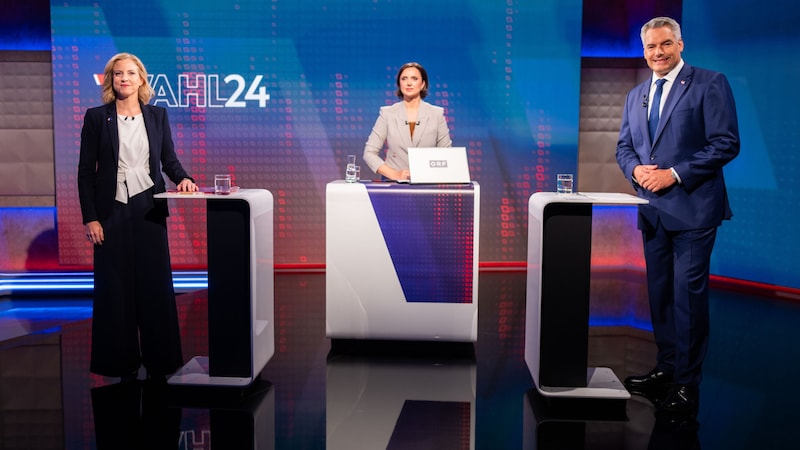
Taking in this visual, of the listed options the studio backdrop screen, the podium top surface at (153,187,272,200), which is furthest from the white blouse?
the studio backdrop screen

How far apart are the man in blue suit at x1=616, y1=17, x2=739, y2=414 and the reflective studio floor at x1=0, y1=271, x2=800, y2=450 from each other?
35cm

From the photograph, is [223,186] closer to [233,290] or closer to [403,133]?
[233,290]

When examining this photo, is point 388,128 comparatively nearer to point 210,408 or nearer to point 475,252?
point 475,252

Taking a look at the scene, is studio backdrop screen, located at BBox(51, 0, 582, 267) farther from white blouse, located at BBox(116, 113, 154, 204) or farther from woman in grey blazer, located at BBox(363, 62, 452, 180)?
white blouse, located at BBox(116, 113, 154, 204)

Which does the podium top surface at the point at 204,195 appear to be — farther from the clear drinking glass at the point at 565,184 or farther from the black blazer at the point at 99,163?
the clear drinking glass at the point at 565,184

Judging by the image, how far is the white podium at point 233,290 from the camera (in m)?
3.05

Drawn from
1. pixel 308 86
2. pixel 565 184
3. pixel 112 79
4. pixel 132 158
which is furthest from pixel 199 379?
pixel 308 86

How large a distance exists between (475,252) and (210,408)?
1667mm

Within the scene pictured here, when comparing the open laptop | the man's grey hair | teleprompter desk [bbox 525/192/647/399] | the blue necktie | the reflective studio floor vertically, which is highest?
the man's grey hair

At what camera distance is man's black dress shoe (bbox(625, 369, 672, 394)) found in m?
3.23

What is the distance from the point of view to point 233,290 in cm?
307

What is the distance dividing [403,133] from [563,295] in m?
1.95

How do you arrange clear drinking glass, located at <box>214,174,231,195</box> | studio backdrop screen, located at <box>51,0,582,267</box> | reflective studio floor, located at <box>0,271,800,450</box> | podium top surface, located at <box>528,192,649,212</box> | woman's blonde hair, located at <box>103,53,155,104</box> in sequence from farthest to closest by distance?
studio backdrop screen, located at <box>51,0,582,267</box>, woman's blonde hair, located at <box>103,53,155,104</box>, clear drinking glass, located at <box>214,174,231,195</box>, podium top surface, located at <box>528,192,649,212</box>, reflective studio floor, located at <box>0,271,800,450</box>

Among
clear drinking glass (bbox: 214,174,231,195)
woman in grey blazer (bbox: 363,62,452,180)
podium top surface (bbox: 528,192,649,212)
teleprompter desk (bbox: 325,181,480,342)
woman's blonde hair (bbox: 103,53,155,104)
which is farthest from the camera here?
woman in grey blazer (bbox: 363,62,452,180)
